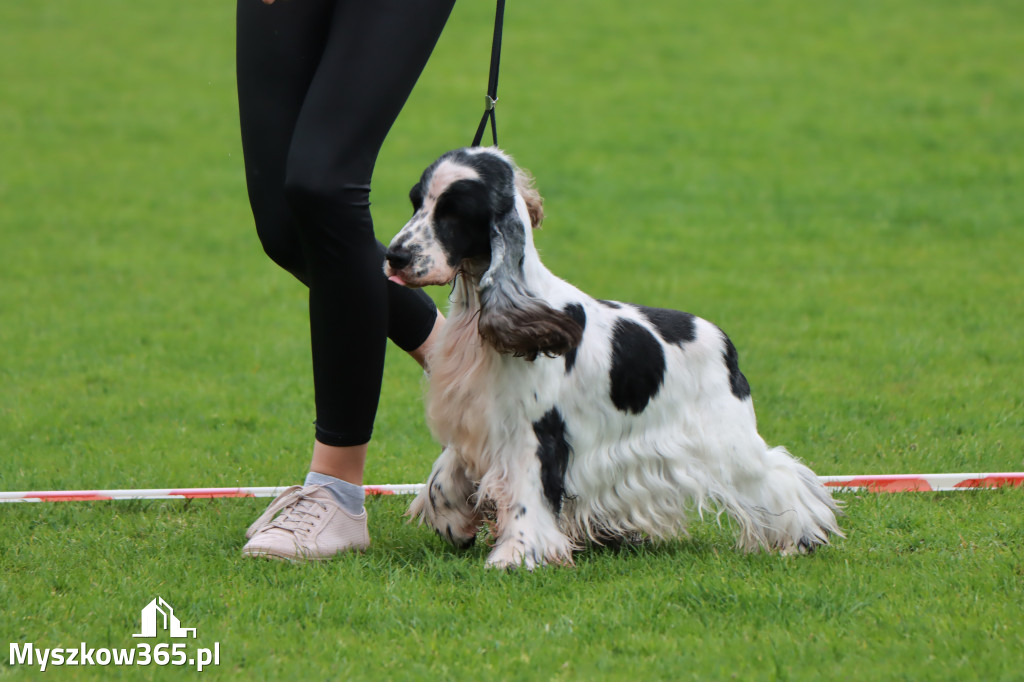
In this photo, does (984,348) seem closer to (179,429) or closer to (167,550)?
(179,429)

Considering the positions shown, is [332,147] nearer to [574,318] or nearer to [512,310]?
[512,310]

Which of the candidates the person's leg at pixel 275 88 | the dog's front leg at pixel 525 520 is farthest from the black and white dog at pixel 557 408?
the person's leg at pixel 275 88

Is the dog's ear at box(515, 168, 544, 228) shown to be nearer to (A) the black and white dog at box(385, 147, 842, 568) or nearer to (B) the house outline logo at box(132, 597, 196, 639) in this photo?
(A) the black and white dog at box(385, 147, 842, 568)

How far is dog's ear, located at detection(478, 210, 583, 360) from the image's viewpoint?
3354 mm

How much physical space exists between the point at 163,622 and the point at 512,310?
4.04ft

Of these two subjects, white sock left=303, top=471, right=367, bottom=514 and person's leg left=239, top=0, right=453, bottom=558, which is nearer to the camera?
person's leg left=239, top=0, right=453, bottom=558

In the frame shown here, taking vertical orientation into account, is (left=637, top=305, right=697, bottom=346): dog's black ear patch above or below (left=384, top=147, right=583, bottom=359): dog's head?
below

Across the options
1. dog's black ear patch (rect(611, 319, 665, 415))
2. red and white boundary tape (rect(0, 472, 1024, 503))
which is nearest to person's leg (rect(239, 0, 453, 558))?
red and white boundary tape (rect(0, 472, 1024, 503))

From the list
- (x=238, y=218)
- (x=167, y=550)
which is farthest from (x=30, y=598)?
(x=238, y=218)

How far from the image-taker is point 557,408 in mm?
3547

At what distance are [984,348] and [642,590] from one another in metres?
4.31

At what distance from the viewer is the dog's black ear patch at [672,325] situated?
3781 mm

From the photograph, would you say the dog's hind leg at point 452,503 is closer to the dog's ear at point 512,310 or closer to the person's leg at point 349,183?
the person's leg at point 349,183

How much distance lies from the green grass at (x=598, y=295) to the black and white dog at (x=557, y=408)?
0.15 m
